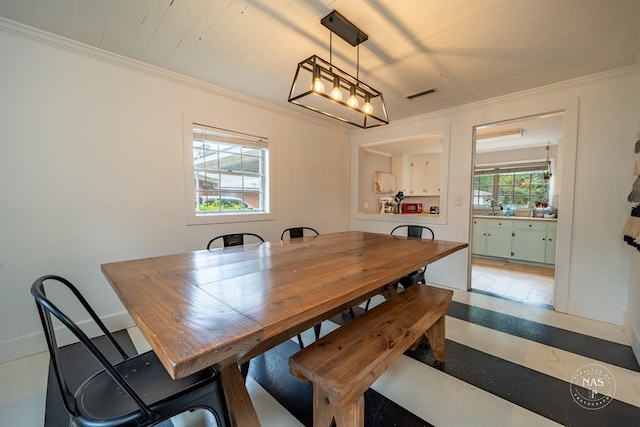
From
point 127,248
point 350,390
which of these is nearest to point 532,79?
point 350,390

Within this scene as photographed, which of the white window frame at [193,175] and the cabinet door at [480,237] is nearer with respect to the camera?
the white window frame at [193,175]

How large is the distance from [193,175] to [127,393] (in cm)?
221

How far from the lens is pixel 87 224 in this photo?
2168 mm

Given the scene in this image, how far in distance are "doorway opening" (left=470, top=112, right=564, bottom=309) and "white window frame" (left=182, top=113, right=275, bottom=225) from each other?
264cm

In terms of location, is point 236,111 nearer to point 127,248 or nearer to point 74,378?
point 127,248

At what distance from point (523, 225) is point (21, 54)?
6531 mm

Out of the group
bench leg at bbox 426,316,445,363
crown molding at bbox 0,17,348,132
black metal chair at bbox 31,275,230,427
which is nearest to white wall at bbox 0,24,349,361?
crown molding at bbox 0,17,348,132

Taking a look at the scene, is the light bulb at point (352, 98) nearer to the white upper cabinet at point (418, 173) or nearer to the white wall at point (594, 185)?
the white wall at point (594, 185)

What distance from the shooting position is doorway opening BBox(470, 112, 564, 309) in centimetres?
380

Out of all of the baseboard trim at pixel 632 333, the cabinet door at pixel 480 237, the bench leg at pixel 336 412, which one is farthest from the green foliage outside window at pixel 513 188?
the bench leg at pixel 336 412

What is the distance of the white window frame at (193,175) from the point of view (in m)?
2.66

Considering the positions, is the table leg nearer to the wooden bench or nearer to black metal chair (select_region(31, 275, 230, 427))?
black metal chair (select_region(31, 275, 230, 427))

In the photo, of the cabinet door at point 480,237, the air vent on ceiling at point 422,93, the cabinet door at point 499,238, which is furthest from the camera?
the cabinet door at point 480,237

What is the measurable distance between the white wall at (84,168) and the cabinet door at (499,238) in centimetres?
486
